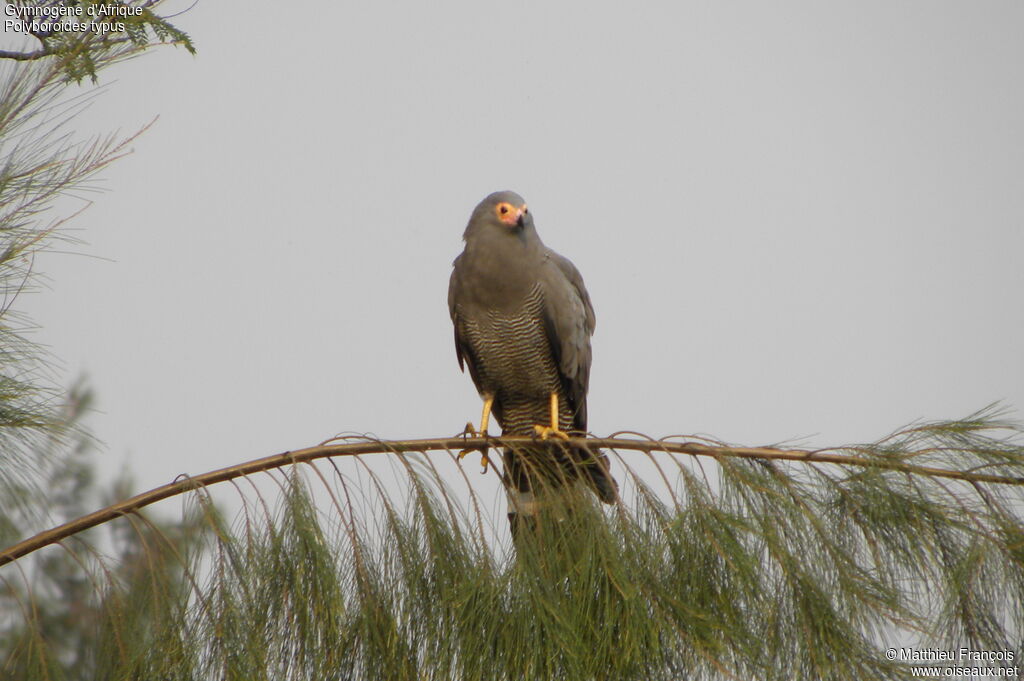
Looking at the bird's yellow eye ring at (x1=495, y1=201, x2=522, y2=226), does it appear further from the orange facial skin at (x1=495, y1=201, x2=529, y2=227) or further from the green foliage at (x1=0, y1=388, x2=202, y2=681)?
the green foliage at (x1=0, y1=388, x2=202, y2=681)

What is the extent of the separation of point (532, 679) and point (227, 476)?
91 centimetres

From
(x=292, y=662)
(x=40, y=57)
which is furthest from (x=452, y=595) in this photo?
(x=40, y=57)

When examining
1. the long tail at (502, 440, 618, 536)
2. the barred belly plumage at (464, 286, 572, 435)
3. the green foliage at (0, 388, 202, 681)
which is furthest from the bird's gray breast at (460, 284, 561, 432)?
the green foliage at (0, 388, 202, 681)

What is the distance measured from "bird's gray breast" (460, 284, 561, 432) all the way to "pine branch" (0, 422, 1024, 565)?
1.91 metres

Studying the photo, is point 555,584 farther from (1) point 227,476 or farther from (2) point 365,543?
(1) point 227,476

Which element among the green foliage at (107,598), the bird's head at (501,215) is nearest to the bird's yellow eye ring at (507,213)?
the bird's head at (501,215)

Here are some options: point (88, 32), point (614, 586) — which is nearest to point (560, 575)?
point (614, 586)

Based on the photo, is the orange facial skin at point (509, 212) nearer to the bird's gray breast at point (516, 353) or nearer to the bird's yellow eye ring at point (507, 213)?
the bird's yellow eye ring at point (507, 213)

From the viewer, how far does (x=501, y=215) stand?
4.76 metres

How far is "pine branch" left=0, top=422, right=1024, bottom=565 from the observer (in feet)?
8.33

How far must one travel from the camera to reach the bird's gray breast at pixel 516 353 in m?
4.79

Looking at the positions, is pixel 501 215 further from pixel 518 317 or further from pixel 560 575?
pixel 560 575

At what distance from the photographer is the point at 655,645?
2.45m

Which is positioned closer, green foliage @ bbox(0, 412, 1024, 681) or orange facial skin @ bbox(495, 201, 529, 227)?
green foliage @ bbox(0, 412, 1024, 681)
